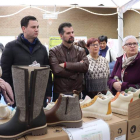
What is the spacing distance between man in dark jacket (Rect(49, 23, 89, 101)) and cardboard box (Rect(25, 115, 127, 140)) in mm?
891

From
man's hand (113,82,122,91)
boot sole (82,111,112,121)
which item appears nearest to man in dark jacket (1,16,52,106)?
man's hand (113,82,122,91)

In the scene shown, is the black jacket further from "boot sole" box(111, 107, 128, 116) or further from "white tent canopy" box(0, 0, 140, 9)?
"white tent canopy" box(0, 0, 140, 9)

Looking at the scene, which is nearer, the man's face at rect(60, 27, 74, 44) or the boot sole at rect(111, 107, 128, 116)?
the boot sole at rect(111, 107, 128, 116)

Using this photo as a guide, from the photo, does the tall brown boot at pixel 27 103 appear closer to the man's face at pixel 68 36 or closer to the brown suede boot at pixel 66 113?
the brown suede boot at pixel 66 113

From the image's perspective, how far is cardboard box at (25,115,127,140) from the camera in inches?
35.4

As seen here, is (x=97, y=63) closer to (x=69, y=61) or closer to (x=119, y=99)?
(x=69, y=61)

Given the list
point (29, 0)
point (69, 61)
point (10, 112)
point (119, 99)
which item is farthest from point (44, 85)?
point (29, 0)

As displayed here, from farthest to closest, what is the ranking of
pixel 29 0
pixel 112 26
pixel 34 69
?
pixel 112 26 < pixel 29 0 < pixel 34 69

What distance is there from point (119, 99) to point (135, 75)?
694 mm

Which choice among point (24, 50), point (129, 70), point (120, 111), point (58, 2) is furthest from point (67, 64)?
point (58, 2)

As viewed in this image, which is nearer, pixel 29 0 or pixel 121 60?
pixel 121 60

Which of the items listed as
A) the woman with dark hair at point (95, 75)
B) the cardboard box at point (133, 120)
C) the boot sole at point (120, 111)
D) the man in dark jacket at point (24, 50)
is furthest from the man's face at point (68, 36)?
the cardboard box at point (133, 120)

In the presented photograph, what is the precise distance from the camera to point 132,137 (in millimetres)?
1116

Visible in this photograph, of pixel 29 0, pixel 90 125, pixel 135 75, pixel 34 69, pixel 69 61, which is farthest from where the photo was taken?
pixel 29 0
